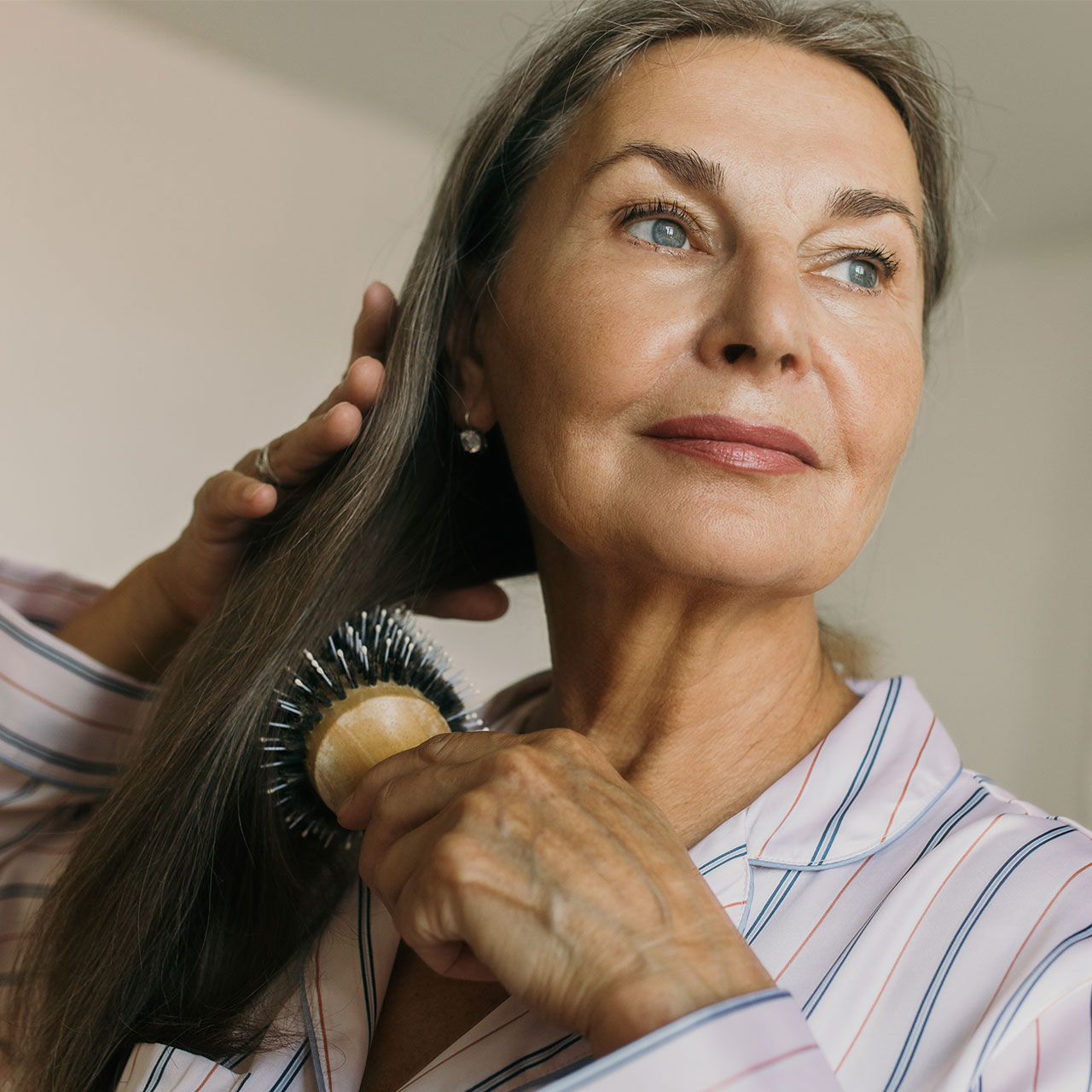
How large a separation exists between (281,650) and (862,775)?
667mm

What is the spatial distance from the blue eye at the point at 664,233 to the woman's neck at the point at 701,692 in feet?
1.13

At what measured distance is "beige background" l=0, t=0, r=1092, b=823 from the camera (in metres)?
2.89

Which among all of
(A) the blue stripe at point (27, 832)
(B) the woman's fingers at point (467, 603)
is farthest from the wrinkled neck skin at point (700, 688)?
(A) the blue stripe at point (27, 832)

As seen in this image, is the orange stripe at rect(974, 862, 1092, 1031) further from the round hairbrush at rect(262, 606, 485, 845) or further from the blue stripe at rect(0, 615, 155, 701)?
the blue stripe at rect(0, 615, 155, 701)

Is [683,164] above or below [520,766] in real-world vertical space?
above

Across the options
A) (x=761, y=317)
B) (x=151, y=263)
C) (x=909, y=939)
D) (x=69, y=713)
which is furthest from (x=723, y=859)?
(x=151, y=263)

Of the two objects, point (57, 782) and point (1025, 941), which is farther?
point (57, 782)

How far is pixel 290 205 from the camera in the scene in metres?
3.36

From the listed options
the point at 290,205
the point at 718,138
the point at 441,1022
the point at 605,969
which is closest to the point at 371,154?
the point at 290,205

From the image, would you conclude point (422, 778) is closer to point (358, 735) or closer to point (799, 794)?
point (358, 735)

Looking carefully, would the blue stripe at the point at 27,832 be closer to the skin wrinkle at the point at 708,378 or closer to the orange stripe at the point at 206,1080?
the orange stripe at the point at 206,1080

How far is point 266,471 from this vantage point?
143 centimetres

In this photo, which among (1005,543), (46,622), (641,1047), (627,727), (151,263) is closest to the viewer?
(641,1047)

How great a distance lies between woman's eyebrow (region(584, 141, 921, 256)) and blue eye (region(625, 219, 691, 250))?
0.04 metres
